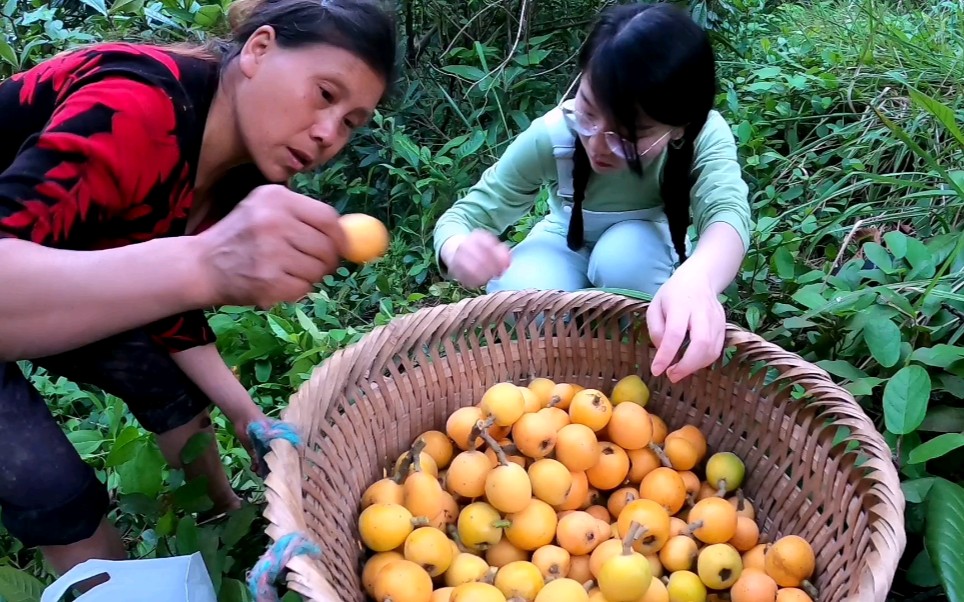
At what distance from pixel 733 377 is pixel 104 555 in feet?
3.30

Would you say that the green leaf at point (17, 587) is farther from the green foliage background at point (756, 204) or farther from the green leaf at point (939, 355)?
the green leaf at point (939, 355)

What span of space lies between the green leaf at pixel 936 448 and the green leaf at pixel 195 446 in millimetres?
1080

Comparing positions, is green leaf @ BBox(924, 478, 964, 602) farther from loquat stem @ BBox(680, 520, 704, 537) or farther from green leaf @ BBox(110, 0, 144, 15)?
green leaf @ BBox(110, 0, 144, 15)

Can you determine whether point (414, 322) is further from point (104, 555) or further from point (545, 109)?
point (545, 109)

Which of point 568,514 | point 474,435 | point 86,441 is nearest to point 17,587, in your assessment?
point 86,441

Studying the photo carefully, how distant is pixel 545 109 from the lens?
91.5 inches

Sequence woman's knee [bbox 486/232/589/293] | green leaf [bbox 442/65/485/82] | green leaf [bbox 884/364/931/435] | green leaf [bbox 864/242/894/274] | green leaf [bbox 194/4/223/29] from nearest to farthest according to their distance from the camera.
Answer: green leaf [bbox 884/364/931/435] → green leaf [bbox 864/242/894/274] → woman's knee [bbox 486/232/589/293] → green leaf [bbox 194/4/223/29] → green leaf [bbox 442/65/485/82]

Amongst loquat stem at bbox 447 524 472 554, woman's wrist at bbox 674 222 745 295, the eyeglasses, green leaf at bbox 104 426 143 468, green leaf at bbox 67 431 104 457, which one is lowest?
green leaf at bbox 67 431 104 457

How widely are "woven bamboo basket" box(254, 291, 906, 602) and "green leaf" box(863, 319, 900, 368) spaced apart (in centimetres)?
22

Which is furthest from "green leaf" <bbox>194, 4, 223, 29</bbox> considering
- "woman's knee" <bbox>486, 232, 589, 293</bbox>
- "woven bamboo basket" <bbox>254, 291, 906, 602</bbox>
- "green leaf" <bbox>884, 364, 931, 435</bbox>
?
"green leaf" <bbox>884, 364, 931, 435</bbox>

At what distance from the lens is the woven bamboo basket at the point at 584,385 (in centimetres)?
87

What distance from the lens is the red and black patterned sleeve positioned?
0.79 meters

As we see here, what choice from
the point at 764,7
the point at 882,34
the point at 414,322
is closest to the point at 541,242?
the point at 414,322

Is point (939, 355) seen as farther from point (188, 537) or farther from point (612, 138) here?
point (188, 537)
